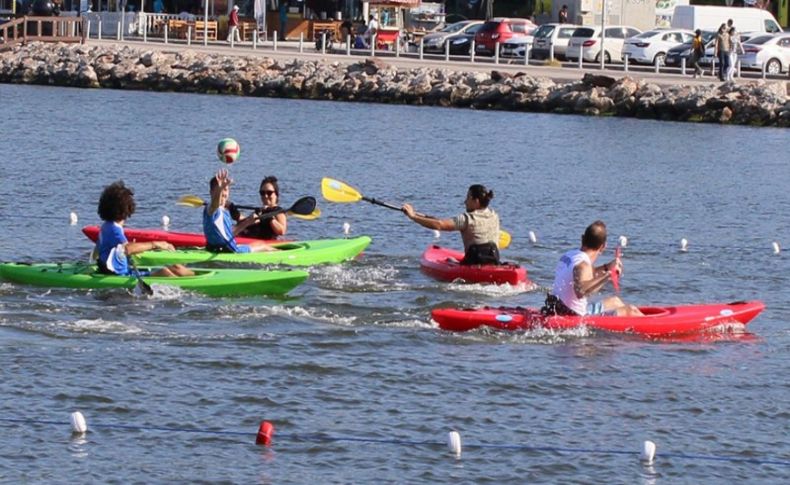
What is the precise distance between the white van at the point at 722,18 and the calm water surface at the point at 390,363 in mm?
26732

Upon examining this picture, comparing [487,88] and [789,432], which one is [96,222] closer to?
[789,432]

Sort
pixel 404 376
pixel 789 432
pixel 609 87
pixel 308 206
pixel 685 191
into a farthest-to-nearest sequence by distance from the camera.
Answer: pixel 609 87
pixel 685 191
pixel 308 206
pixel 404 376
pixel 789 432

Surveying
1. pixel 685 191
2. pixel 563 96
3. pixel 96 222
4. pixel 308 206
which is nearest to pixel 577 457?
pixel 308 206

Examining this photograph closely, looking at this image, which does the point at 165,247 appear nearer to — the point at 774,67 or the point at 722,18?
the point at 774,67

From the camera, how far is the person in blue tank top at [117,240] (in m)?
15.5

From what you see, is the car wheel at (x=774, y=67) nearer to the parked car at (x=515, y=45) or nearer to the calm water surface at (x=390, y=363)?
the parked car at (x=515, y=45)

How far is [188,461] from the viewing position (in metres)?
11.4

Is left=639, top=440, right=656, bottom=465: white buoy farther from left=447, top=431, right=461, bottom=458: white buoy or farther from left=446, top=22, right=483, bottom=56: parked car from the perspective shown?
left=446, top=22, right=483, bottom=56: parked car

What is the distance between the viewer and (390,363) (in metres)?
14.2

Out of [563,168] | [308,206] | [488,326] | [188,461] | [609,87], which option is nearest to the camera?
[188,461]

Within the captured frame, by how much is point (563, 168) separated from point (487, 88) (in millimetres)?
12288

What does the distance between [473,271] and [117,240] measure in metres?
3.88

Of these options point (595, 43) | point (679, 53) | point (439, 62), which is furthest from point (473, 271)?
point (595, 43)

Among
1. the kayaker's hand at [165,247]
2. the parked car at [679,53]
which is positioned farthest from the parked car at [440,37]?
the kayaker's hand at [165,247]
